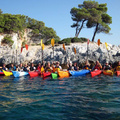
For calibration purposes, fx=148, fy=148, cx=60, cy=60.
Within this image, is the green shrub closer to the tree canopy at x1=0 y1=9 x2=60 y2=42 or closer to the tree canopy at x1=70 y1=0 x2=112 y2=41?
the tree canopy at x1=0 y1=9 x2=60 y2=42

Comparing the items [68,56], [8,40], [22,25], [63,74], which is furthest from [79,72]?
[22,25]

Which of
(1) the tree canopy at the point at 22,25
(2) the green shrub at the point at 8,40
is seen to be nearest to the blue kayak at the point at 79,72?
(2) the green shrub at the point at 8,40

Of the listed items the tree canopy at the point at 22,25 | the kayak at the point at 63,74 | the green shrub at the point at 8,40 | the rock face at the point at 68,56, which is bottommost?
the kayak at the point at 63,74

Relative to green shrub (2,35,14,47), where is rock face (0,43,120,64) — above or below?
below

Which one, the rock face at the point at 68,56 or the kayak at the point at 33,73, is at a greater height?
the rock face at the point at 68,56

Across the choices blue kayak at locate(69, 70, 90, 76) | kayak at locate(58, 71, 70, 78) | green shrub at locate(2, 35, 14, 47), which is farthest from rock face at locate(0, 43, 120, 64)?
kayak at locate(58, 71, 70, 78)

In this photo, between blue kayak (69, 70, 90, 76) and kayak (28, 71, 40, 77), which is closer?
blue kayak (69, 70, 90, 76)

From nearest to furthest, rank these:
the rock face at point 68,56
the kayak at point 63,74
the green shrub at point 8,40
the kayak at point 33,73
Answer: the kayak at point 63,74 → the kayak at point 33,73 → the rock face at point 68,56 → the green shrub at point 8,40

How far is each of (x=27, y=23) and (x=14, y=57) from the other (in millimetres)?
16575

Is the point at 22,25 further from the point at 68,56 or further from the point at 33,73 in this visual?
the point at 33,73

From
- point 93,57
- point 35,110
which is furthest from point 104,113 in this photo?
point 93,57

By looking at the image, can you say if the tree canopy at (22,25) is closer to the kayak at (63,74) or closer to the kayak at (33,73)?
the kayak at (33,73)

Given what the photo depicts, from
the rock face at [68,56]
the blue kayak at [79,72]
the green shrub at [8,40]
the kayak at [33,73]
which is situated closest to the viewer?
the blue kayak at [79,72]

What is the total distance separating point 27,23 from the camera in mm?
36656
